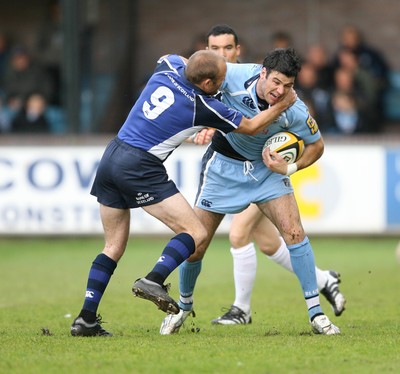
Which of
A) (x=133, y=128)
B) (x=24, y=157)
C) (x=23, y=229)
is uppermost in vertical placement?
(x=133, y=128)

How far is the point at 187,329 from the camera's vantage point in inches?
321

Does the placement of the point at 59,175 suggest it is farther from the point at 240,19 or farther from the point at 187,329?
the point at 187,329

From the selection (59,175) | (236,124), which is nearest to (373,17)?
(59,175)

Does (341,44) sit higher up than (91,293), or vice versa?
(341,44)

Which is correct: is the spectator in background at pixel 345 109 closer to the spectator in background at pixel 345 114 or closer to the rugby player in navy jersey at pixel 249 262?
the spectator in background at pixel 345 114

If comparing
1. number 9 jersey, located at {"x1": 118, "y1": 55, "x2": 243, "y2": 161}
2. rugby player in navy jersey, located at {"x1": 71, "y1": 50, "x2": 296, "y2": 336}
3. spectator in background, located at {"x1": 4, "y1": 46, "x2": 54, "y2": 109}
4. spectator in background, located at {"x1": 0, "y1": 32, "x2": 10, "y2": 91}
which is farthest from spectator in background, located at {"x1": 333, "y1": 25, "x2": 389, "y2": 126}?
number 9 jersey, located at {"x1": 118, "y1": 55, "x2": 243, "y2": 161}

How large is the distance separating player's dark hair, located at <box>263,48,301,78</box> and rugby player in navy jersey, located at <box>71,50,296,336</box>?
0.59ft

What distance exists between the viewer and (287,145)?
7.74m

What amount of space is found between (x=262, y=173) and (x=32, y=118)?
34.3 feet

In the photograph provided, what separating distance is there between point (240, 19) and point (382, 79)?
3624mm

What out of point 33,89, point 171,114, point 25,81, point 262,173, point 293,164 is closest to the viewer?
point 171,114

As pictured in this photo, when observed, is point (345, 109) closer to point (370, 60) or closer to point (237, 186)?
point (370, 60)

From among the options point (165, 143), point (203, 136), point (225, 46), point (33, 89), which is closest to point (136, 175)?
point (165, 143)

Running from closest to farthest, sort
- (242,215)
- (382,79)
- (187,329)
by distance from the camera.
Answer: (187,329) → (242,215) → (382,79)
